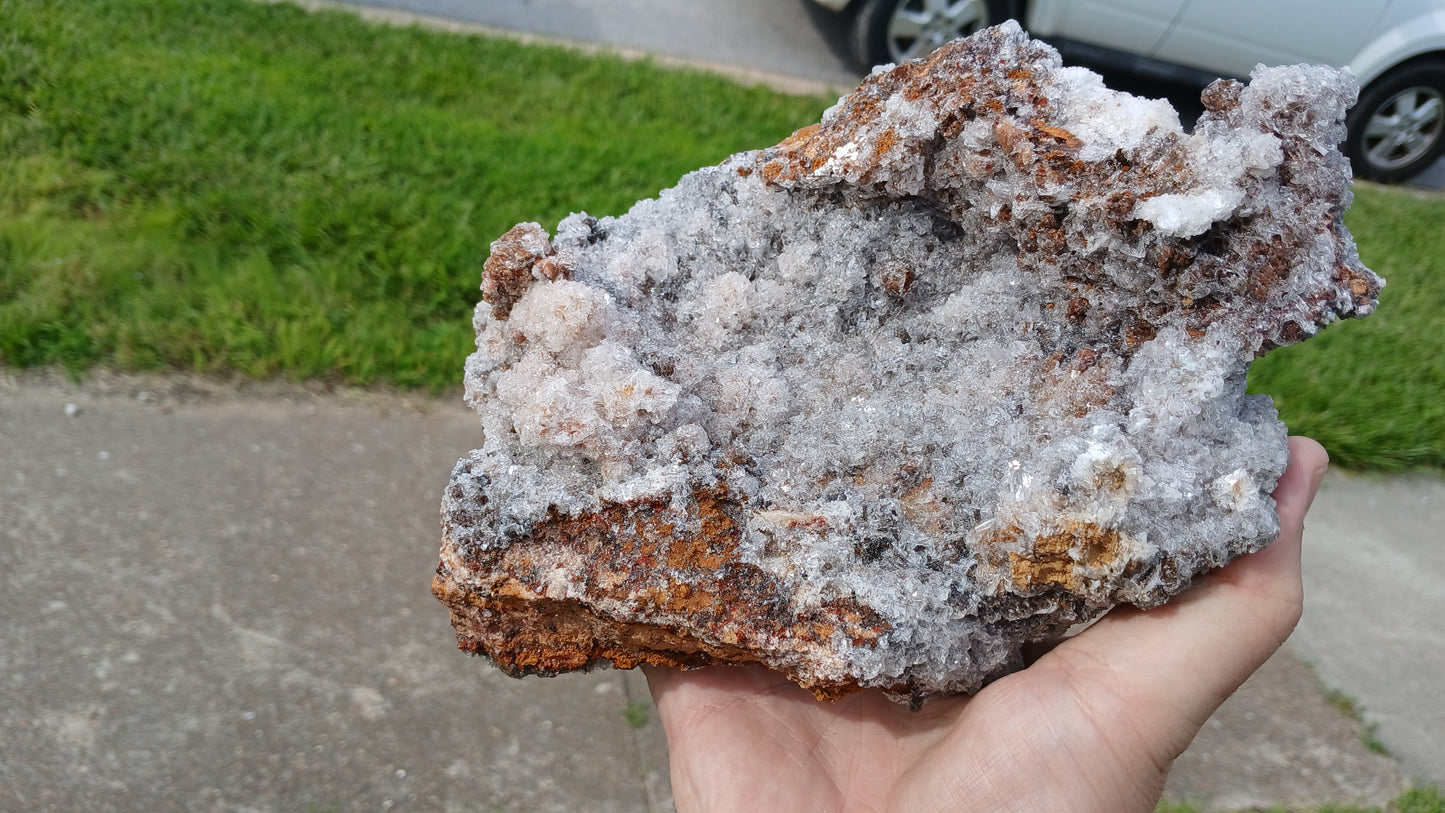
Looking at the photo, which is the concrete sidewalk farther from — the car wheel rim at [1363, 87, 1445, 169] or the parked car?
the car wheel rim at [1363, 87, 1445, 169]

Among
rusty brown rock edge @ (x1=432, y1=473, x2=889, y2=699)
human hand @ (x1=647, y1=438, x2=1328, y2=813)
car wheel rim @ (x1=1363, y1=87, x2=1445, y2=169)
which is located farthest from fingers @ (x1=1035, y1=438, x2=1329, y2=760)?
car wheel rim @ (x1=1363, y1=87, x2=1445, y2=169)

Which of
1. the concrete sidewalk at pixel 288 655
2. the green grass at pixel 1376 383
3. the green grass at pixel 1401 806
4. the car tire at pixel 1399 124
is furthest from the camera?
the car tire at pixel 1399 124

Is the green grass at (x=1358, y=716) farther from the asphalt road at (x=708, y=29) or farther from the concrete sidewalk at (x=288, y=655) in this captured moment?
the asphalt road at (x=708, y=29)

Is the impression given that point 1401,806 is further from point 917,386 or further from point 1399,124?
point 1399,124

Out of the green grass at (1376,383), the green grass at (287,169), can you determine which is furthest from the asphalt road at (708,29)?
the green grass at (1376,383)

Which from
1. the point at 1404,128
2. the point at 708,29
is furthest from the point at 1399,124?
the point at 708,29

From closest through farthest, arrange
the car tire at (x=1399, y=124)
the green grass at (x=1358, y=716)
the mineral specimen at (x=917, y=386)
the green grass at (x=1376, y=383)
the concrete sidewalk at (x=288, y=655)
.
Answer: the mineral specimen at (x=917, y=386)
the concrete sidewalk at (x=288, y=655)
the green grass at (x=1358, y=716)
the green grass at (x=1376, y=383)
the car tire at (x=1399, y=124)
